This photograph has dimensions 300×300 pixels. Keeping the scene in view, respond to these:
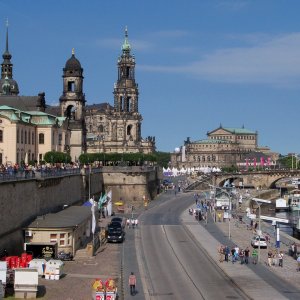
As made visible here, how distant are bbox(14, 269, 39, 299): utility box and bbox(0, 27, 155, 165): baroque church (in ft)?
142

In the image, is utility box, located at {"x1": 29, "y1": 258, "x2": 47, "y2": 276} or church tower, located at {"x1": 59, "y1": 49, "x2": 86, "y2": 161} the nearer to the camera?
utility box, located at {"x1": 29, "y1": 258, "x2": 47, "y2": 276}

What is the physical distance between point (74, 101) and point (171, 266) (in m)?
64.4

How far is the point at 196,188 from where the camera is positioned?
158000 mm

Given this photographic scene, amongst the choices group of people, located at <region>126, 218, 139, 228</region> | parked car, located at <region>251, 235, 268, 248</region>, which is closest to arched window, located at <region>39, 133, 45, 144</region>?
group of people, located at <region>126, 218, 139, 228</region>

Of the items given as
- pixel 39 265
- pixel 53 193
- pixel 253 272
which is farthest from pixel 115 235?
pixel 39 265

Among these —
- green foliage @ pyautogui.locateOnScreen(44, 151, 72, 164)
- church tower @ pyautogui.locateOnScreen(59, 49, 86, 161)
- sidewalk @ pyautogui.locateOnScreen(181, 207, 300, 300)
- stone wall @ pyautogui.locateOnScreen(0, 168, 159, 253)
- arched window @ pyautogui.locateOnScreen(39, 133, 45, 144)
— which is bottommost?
sidewalk @ pyautogui.locateOnScreen(181, 207, 300, 300)

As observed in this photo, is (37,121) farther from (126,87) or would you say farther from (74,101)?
(126,87)

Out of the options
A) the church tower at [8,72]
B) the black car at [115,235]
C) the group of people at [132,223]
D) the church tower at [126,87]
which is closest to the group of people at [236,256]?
the black car at [115,235]

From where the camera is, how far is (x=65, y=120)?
102 metres

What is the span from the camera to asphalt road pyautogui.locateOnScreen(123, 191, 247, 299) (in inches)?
1606

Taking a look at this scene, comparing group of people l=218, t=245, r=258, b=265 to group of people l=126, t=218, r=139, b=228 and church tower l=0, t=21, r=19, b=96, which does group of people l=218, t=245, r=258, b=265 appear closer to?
group of people l=126, t=218, r=139, b=228

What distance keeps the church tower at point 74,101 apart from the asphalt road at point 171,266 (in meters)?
33.9

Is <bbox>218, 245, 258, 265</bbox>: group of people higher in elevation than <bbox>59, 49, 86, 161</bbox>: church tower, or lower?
lower

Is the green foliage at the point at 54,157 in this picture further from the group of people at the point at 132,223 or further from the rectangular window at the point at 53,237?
the rectangular window at the point at 53,237
